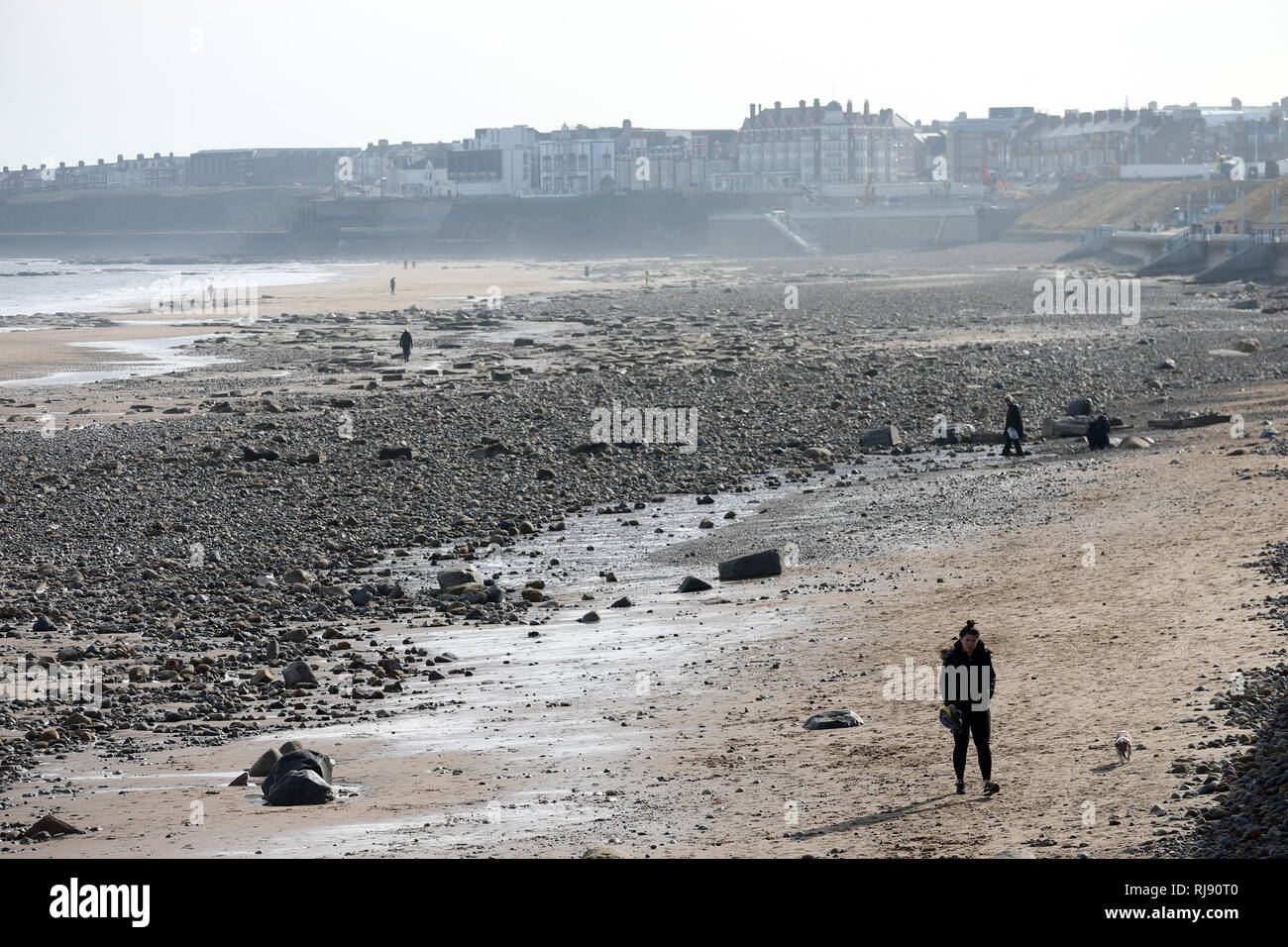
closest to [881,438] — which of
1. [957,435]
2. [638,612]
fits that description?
[957,435]

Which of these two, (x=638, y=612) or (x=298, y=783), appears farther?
(x=638, y=612)

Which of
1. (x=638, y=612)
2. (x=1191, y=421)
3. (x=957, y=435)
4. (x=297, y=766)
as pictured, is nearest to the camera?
(x=297, y=766)

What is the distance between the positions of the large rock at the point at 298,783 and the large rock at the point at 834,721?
4.08 m

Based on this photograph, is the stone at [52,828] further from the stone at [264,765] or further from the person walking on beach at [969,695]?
the person walking on beach at [969,695]

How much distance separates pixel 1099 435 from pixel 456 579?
14195 millimetres

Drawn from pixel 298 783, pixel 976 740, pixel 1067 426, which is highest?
pixel 976 740

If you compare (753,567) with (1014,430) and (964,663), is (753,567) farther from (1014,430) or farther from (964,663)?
(1014,430)

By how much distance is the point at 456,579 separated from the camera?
19.3m

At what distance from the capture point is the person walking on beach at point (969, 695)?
10.4 m

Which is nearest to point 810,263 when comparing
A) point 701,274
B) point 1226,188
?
point 701,274

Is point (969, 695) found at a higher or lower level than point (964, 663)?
lower

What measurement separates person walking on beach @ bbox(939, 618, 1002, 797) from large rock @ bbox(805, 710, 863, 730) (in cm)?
226
